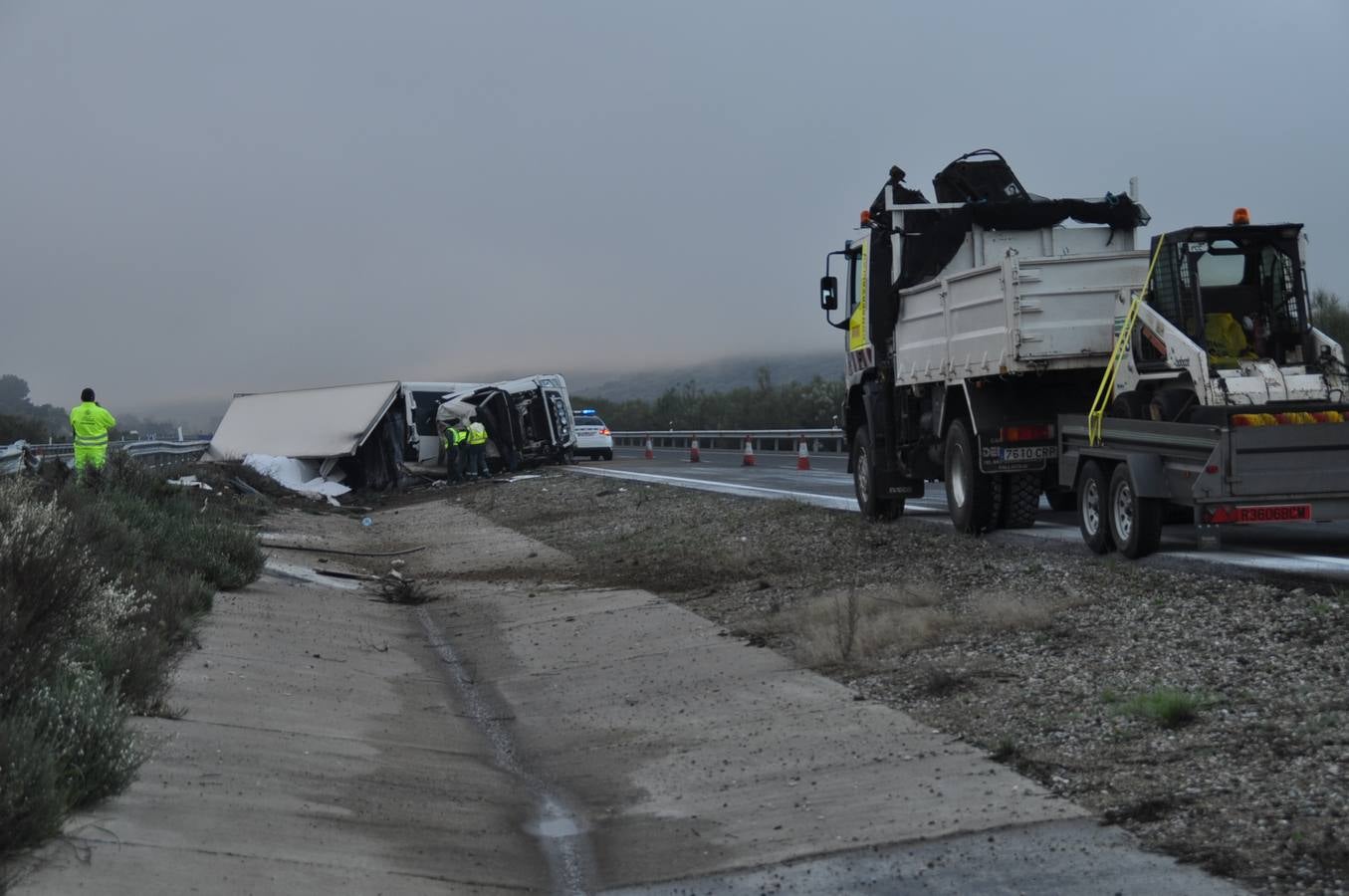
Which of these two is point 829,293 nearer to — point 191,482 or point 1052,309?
point 1052,309

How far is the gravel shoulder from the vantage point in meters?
6.16

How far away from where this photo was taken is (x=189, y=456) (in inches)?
1486

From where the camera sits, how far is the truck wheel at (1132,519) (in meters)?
12.7

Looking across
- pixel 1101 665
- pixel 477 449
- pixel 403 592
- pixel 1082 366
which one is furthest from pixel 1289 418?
pixel 477 449

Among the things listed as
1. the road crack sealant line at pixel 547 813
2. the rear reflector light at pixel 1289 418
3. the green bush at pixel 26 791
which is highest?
the rear reflector light at pixel 1289 418

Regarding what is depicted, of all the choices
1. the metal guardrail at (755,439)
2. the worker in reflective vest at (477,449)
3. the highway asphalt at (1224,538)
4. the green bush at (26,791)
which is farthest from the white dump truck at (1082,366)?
the metal guardrail at (755,439)

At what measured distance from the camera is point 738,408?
263ft

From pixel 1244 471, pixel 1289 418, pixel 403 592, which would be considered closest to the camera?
pixel 1244 471

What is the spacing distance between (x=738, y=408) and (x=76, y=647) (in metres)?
72.1

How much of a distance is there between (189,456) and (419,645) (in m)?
25.7

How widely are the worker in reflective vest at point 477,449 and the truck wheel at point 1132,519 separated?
24892mm

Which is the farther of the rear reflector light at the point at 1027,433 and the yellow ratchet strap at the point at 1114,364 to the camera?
the rear reflector light at the point at 1027,433

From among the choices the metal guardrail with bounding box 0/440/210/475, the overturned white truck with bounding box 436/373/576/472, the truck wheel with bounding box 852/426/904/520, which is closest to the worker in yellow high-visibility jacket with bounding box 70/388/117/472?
the metal guardrail with bounding box 0/440/210/475

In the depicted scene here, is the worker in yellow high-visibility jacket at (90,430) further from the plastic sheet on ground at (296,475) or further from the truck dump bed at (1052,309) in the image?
the truck dump bed at (1052,309)
